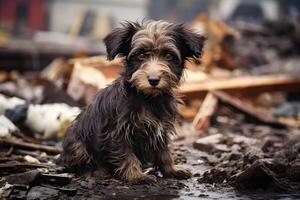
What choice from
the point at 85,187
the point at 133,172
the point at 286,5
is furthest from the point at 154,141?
the point at 286,5

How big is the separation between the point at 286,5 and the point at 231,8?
3.73m

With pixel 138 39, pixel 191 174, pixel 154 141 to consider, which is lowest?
pixel 191 174

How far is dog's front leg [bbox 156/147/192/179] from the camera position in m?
6.09

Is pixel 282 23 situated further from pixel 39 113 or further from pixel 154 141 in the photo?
pixel 154 141

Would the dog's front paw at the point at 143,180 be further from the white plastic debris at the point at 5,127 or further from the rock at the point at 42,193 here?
the white plastic debris at the point at 5,127

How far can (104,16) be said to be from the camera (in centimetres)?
3516

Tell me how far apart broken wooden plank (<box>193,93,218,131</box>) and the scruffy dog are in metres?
3.39

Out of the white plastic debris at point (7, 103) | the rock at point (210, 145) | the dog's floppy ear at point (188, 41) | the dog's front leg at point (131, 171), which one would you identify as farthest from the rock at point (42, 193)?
the white plastic debris at point (7, 103)

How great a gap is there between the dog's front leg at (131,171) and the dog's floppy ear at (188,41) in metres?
1.17

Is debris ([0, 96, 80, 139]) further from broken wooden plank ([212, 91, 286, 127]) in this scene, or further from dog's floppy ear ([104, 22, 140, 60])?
broken wooden plank ([212, 91, 286, 127])

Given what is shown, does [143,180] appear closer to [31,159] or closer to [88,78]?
[31,159]

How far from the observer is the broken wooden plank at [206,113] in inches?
374

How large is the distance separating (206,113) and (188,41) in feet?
13.1

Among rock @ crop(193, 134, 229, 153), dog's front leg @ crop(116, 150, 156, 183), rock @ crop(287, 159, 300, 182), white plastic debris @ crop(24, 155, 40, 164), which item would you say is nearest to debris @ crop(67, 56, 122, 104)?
rock @ crop(193, 134, 229, 153)
